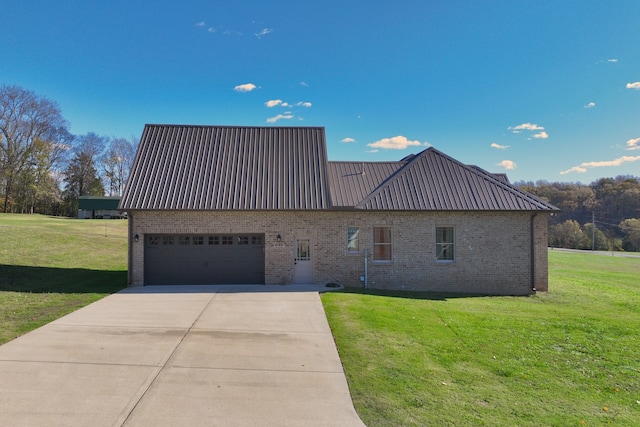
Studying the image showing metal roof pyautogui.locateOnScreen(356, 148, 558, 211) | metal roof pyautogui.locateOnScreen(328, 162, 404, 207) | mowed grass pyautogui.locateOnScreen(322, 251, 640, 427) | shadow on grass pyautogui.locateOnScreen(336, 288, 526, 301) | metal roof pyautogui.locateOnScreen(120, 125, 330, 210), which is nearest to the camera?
mowed grass pyautogui.locateOnScreen(322, 251, 640, 427)

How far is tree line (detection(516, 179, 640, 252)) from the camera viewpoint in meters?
59.0

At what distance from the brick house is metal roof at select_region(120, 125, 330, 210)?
70 millimetres

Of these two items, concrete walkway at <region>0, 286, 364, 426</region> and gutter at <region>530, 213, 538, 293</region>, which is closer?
concrete walkway at <region>0, 286, 364, 426</region>

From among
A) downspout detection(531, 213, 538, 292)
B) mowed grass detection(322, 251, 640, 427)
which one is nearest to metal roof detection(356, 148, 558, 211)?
downspout detection(531, 213, 538, 292)

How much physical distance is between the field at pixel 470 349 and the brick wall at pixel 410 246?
126cm

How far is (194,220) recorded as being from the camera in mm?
15039

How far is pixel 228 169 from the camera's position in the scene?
1667 centimetres

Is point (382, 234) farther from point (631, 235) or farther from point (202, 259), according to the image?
point (631, 235)

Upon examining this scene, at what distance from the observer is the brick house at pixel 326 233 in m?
15.1

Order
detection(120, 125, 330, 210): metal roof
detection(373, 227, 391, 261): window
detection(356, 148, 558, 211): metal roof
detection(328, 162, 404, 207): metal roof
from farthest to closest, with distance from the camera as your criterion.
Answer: detection(328, 162, 404, 207): metal roof → detection(373, 227, 391, 261): window → detection(356, 148, 558, 211): metal roof → detection(120, 125, 330, 210): metal roof

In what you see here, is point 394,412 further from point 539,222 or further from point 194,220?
point 539,222

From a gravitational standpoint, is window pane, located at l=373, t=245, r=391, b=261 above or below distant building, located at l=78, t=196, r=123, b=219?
below

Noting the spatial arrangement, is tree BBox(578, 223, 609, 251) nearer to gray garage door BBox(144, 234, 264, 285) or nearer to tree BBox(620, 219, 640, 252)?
tree BBox(620, 219, 640, 252)

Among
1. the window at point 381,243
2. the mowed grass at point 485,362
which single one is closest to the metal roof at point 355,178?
the window at point 381,243
